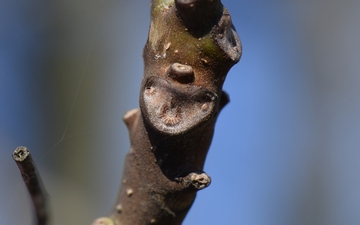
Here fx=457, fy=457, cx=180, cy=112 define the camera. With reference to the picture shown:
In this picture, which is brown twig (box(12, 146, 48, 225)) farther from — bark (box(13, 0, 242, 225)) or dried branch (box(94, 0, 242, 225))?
dried branch (box(94, 0, 242, 225))

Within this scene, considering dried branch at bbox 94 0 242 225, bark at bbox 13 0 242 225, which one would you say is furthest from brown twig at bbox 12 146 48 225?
dried branch at bbox 94 0 242 225

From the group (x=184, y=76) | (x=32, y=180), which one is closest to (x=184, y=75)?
(x=184, y=76)

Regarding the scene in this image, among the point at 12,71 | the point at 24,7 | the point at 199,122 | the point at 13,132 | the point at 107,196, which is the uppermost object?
the point at 24,7

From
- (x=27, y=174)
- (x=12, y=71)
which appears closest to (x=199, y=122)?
(x=27, y=174)

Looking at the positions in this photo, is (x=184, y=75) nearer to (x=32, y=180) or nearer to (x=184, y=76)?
(x=184, y=76)

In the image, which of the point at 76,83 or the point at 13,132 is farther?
the point at 76,83

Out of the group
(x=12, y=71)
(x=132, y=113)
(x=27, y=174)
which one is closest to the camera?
(x=27, y=174)

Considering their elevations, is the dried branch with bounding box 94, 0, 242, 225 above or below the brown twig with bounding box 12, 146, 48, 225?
above

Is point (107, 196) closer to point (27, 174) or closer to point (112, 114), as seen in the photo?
point (112, 114)
